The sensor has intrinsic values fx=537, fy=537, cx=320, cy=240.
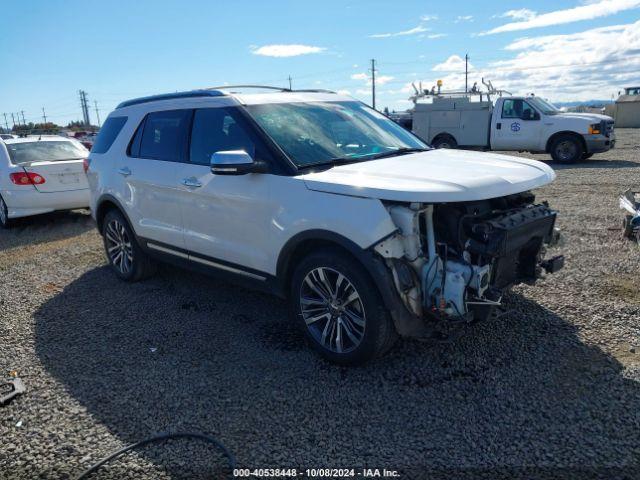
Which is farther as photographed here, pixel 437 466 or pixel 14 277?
pixel 14 277

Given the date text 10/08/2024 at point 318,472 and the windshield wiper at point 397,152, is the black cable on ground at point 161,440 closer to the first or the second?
the date text 10/08/2024 at point 318,472

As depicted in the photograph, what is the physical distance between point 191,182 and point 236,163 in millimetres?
965

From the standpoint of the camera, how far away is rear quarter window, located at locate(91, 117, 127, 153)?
5.96m

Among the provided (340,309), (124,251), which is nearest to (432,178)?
(340,309)

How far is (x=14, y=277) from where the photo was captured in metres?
6.73

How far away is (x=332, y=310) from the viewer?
385 cm

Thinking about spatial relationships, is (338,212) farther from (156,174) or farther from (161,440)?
(156,174)

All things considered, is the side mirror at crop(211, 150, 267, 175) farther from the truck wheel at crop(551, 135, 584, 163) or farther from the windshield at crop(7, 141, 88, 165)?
the truck wheel at crop(551, 135, 584, 163)

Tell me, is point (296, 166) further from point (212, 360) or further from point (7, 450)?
point (7, 450)

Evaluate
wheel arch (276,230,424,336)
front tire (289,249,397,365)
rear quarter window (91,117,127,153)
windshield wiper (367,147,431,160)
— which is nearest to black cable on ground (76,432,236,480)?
front tire (289,249,397,365)

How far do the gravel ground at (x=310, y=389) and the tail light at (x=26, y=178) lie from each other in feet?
13.7

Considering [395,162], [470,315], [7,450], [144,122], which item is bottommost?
[7,450]

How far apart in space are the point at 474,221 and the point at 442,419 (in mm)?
1305

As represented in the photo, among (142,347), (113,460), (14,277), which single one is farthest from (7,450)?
(14,277)
